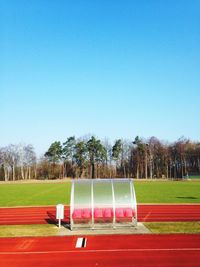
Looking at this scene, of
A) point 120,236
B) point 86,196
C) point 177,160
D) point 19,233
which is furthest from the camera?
point 177,160

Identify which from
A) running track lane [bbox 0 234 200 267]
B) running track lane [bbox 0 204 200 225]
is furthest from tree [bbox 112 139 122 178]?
running track lane [bbox 0 234 200 267]

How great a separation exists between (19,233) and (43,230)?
1.37 m

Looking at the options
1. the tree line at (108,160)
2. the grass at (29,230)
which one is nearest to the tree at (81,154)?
the tree line at (108,160)

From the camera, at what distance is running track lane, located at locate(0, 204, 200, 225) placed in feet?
74.6

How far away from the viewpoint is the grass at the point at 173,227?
58.8ft

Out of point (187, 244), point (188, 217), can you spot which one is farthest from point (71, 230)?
point (188, 217)

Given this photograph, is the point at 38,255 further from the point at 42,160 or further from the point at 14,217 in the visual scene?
the point at 42,160

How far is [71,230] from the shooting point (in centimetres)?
1892

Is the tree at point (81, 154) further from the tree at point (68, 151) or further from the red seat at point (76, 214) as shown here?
the red seat at point (76, 214)

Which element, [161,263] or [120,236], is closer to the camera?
[161,263]

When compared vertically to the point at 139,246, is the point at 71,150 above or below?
above

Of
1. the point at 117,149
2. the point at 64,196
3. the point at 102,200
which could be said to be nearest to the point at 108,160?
the point at 117,149

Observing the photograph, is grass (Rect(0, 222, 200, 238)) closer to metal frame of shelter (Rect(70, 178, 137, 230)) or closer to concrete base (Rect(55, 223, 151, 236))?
concrete base (Rect(55, 223, 151, 236))

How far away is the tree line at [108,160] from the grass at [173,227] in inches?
3730
